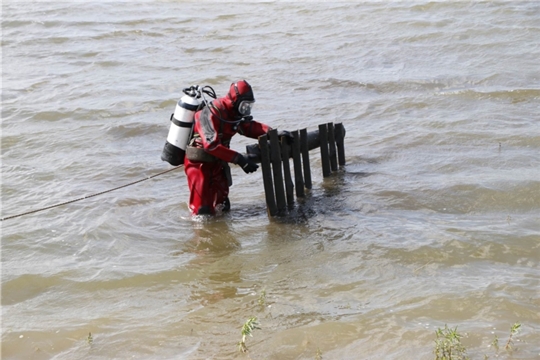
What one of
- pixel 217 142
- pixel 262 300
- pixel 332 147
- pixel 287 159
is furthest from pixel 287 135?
pixel 262 300

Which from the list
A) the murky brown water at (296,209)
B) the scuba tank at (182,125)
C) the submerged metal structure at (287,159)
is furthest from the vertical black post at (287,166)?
the scuba tank at (182,125)

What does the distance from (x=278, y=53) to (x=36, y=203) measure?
28.3 feet

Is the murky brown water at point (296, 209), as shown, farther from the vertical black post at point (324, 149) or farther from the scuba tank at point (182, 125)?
the scuba tank at point (182, 125)

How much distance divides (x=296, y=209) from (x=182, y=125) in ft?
5.27

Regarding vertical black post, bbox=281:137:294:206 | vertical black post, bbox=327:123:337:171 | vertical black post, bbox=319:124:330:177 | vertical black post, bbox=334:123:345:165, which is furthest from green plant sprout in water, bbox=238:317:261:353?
vertical black post, bbox=334:123:345:165

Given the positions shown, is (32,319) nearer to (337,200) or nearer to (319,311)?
(319,311)

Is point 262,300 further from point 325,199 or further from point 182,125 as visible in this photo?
point 325,199

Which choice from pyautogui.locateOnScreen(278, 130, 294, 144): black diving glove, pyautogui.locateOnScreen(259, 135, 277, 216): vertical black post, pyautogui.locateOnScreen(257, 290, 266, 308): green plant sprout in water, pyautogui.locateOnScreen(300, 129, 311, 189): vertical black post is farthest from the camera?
pyautogui.locateOnScreen(300, 129, 311, 189): vertical black post

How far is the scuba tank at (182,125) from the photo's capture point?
7.67 meters

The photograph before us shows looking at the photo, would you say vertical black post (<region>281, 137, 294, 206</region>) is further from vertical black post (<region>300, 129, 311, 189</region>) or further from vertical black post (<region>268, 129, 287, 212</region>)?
vertical black post (<region>300, 129, 311, 189</region>)

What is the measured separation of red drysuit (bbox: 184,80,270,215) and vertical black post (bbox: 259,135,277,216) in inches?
7.8

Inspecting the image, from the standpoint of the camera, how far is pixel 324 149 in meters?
8.80

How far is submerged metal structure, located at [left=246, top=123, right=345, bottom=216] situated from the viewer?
7676mm

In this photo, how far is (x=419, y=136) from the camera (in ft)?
35.0
